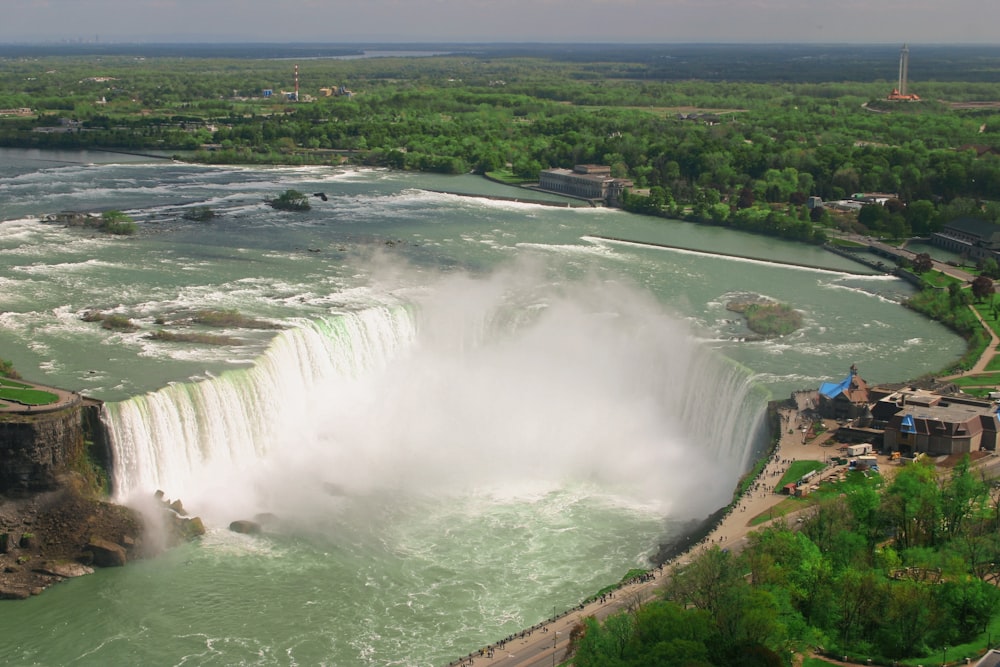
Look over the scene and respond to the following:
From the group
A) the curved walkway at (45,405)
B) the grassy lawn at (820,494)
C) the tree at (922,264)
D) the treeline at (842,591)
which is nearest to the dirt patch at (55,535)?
the curved walkway at (45,405)

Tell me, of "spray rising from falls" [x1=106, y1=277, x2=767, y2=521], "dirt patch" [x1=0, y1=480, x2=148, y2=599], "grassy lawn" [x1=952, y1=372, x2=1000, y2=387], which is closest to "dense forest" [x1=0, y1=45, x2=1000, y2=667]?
"spray rising from falls" [x1=106, y1=277, x2=767, y2=521]

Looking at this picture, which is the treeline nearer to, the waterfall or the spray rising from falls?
the spray rising from falls

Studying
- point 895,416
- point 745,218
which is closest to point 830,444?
point 895,416

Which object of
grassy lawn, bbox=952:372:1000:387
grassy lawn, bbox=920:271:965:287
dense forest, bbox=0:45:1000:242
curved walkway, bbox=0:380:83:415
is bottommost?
grassy lawn, bbox=952:372:1000:387

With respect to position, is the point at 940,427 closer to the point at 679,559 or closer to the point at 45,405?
the point at 679,559

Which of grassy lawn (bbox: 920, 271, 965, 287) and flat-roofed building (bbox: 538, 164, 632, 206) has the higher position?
flat-roofed building (bbox: 538, 164, 632, 206)

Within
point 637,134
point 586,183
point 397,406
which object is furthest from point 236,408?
point 637,134
